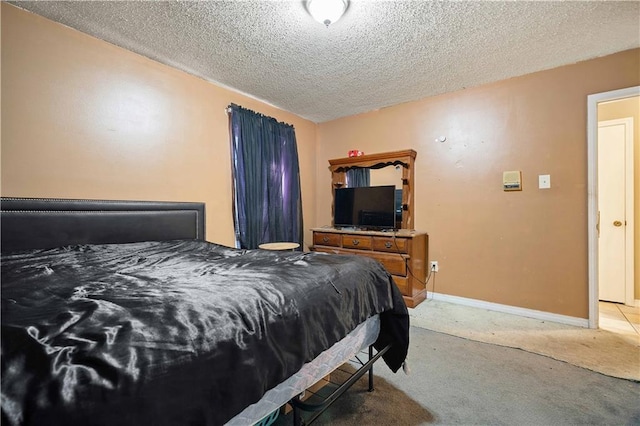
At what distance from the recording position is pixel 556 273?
2713mm

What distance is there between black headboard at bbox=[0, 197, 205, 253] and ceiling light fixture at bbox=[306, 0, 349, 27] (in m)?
2.00

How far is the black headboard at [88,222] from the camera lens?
186 cm

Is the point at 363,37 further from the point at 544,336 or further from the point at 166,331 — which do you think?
the point at 544,336

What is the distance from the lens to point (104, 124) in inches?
92.2

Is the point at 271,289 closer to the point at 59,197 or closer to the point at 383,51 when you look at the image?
the point at 59,197

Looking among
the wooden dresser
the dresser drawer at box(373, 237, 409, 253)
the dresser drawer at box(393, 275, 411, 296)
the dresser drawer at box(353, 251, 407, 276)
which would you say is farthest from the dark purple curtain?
the dresser drawer at box(393, 275, 411, 296)

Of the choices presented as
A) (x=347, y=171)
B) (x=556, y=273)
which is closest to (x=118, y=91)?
(x=347, y=171)

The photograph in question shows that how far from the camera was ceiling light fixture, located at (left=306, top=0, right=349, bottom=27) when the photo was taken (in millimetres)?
1831

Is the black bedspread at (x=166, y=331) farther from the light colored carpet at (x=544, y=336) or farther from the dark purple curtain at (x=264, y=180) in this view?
the dark purple curtain at (x=264, y=180)

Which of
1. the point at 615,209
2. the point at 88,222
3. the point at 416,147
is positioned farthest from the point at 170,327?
the point at 615,209

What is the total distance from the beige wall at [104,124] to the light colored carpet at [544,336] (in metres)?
2.37

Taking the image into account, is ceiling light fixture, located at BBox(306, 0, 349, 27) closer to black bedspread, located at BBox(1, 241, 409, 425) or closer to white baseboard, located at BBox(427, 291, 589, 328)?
black bedspread, located at BBox(1, 241, 409, 425)

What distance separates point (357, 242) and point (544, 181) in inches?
76.5

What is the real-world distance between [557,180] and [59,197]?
13.8ft
